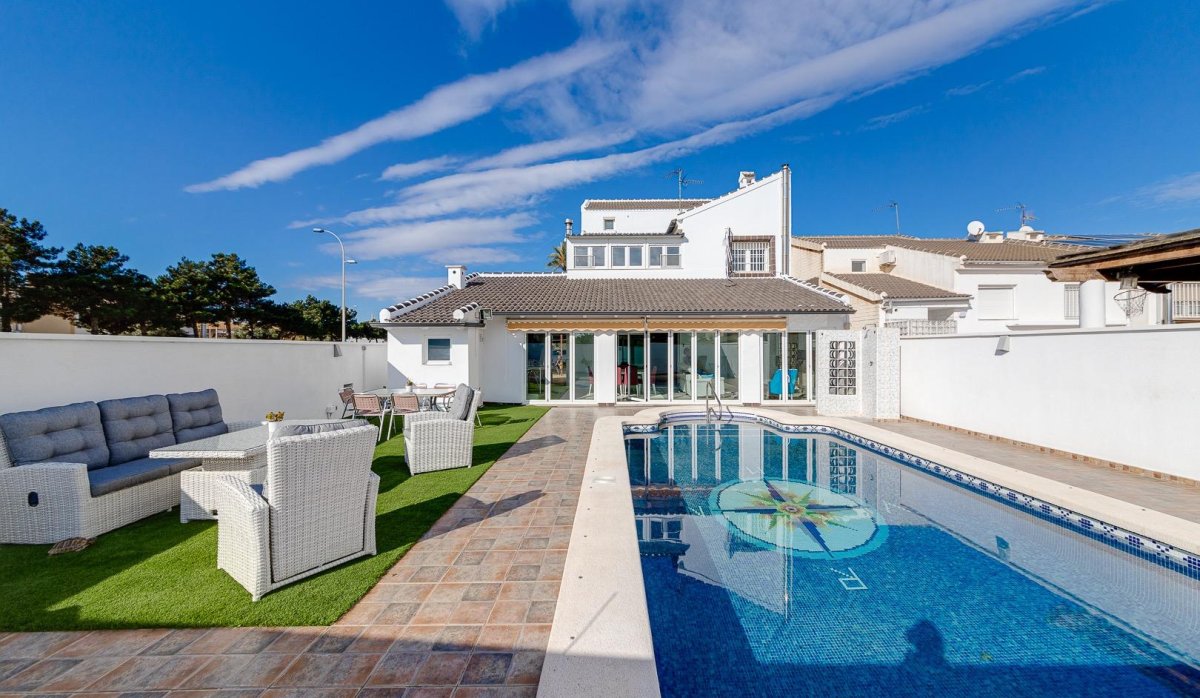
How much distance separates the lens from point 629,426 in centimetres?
1594

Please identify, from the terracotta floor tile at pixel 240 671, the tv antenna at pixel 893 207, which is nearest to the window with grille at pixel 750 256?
the tv antenna at pixel 893 207

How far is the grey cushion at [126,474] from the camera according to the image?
6.61m

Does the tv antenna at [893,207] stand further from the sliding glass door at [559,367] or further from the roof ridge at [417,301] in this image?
the roof ridge at [417,301]

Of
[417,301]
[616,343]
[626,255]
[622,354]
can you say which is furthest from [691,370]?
[417,301]

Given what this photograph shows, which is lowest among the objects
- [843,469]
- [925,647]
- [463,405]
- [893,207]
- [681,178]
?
[925,647]

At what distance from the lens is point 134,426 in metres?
8.16

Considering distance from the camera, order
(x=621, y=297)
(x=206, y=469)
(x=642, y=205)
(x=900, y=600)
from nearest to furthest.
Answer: (x=900, y=600) < (x=206, y=469) < (x=621, y=297) < (x=642, y=205)

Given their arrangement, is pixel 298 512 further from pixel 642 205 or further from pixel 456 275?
pixel 642 205

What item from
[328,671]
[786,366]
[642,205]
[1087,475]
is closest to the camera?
[328,671]

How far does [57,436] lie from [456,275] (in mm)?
19594

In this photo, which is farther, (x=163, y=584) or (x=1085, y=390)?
(x=1085, y=390)

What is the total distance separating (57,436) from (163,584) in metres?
4.24

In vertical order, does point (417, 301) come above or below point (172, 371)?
above

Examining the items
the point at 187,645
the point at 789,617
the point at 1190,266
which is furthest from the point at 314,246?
the point at 1190,266
